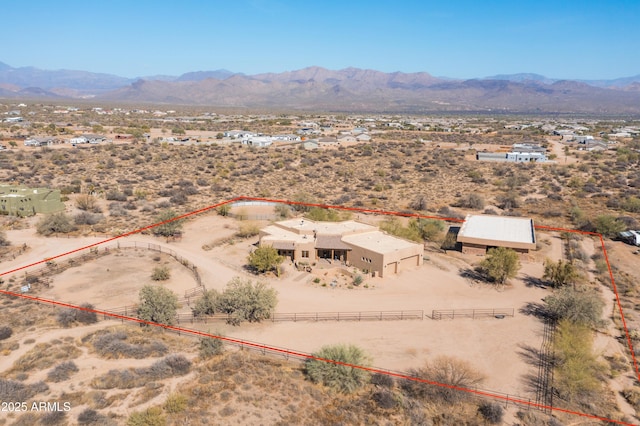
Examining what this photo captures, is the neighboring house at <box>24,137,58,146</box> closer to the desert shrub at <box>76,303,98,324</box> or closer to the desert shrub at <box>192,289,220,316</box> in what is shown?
the desert shrub at <box>76,303,98,324</box>

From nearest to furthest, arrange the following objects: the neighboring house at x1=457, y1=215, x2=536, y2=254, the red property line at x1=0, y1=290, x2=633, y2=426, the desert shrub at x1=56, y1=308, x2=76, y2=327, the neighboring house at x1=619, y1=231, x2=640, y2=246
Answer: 1. the red property line at x1=0, y1=290, x2=633, y2=426
2. the desert shrub at x1=56, y1=308, x2=76, y2=327
3. the neighboring house at x1=457, y1=215, x2=536, y2=254
4. the neighboring house at x1=619, y1=231, x2=640, y2=246

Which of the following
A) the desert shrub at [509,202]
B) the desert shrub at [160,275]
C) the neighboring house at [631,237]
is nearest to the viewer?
the desert shrub at [160,275]

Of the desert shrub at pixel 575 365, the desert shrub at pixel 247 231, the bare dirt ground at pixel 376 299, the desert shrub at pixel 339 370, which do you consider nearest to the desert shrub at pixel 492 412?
the bare dirt ground at pixel 376 299

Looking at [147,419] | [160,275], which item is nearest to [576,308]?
[147,419]

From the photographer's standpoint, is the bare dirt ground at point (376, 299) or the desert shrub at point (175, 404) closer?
the desert shrub at point (175, 404)

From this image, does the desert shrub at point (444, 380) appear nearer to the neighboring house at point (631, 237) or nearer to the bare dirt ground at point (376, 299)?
the bare dirt ground at point (376, 299)

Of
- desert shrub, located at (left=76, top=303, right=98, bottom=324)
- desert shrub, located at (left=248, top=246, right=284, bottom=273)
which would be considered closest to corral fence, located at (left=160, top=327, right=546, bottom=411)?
desert shrub, located at (left=76, top=303, right=98, bottom=324)
